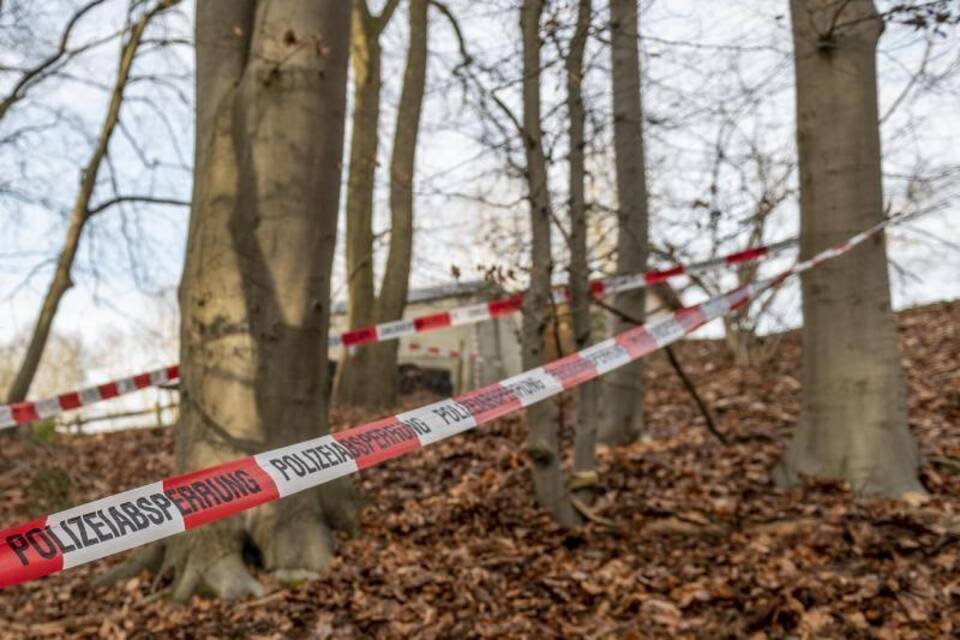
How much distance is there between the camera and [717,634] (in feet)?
12.3

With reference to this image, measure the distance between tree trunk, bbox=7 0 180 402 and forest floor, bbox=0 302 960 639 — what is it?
7202mm

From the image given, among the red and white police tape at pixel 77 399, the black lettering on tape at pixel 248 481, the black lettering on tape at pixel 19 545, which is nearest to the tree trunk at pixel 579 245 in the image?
the black lettering on tape at pixel 248 481

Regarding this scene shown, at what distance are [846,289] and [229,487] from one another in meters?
4.47

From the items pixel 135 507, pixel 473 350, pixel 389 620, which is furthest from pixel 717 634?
pixel 473 350

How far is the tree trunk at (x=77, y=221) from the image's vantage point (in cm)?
1186

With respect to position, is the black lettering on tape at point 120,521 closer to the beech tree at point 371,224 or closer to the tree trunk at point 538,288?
the tree trunk at point 538,288

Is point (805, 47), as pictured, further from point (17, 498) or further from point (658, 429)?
point (17, 498)

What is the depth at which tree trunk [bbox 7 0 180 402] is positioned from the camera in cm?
1186

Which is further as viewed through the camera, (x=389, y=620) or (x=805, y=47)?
(x=805, y=47)

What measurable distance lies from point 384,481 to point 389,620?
237 cm

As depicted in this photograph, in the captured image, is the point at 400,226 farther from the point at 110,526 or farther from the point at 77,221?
the point at 110,526

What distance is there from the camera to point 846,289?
18.2 ft

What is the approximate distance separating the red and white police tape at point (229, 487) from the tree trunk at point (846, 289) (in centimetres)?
234

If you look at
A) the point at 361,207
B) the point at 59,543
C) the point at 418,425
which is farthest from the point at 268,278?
the point at 361,207
